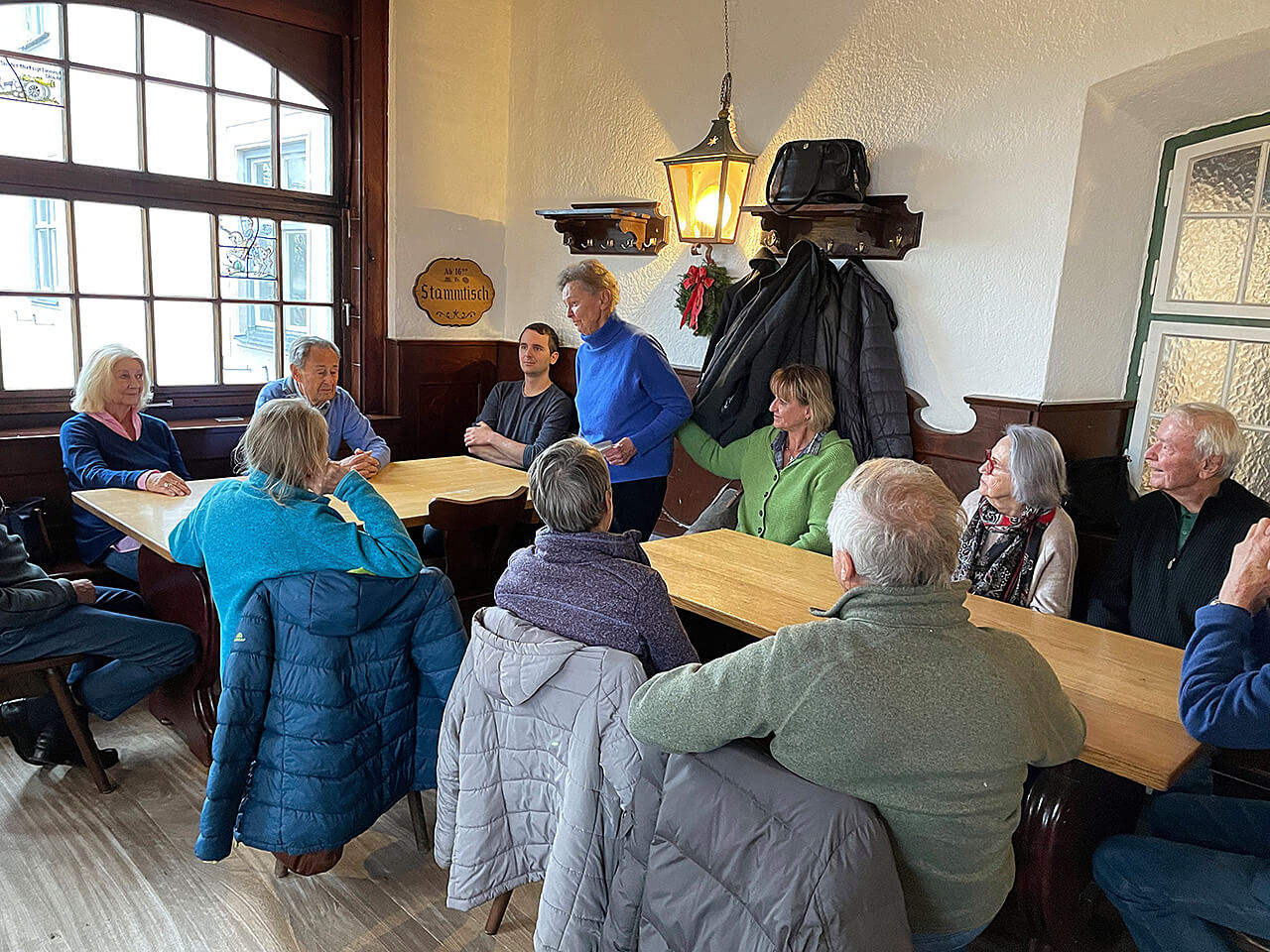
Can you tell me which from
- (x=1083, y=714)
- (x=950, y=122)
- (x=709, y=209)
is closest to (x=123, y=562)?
(x=709, y=209)

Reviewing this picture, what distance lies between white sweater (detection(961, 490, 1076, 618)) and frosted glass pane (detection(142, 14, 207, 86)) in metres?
3.71

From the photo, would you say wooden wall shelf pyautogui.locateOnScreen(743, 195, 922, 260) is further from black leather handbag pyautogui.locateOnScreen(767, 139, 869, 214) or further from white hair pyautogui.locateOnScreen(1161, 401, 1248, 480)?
white hair pyautogui.locateOnScreen(1161, 401, 1248, 480)

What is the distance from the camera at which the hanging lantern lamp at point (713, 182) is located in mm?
3557

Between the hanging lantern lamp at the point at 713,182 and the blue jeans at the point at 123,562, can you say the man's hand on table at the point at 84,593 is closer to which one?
the blue jeans at the point at 123,562

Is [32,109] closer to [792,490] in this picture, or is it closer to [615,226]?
[615,226]

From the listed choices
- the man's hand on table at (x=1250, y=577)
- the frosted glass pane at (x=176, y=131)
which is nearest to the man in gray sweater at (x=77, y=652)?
the frosted glass pane at (x=176, y=131)

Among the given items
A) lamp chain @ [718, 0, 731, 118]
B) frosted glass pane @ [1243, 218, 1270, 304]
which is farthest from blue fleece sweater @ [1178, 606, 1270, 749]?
lamp chain @ [718, 0, 731, 118]

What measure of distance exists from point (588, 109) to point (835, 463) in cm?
235

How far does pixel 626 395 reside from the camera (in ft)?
10.6

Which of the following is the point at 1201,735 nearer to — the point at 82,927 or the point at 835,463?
the point at 835,463

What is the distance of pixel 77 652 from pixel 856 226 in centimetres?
279

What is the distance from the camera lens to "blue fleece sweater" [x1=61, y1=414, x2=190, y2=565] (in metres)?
3.12

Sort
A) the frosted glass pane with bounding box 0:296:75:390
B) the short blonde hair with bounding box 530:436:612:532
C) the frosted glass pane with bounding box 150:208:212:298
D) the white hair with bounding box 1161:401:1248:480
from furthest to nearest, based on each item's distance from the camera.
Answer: the frosted glass pane with bounding box 150:208:212:298, the frosted glass pane with bounding box 0:296:75:390, the white hair with bounding box 1161:401:1248:480, the short blonde hair with bounding box 530:436:612:532

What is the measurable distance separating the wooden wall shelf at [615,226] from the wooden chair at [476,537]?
1489 millimetres
